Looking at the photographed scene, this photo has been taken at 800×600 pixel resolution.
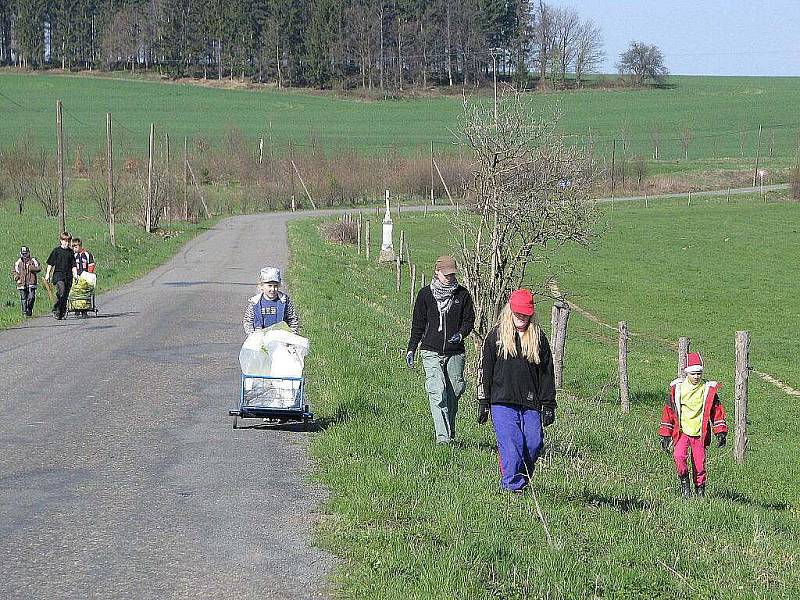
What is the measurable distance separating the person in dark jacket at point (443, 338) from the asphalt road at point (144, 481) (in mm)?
1332

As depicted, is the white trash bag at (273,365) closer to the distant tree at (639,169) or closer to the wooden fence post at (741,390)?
the wooden fence post at (741,390)

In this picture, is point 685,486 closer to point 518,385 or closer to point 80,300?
point 518,385

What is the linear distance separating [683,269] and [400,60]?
11232cm

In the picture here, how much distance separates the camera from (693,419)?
10.1 meters

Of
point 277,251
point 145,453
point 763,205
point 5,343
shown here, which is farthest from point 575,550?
point 763,205

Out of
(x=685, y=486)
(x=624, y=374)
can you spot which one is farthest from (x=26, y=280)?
(x=685, y=486)

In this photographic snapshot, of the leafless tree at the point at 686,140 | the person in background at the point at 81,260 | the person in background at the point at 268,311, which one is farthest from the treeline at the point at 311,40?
the person in background at the point at 268,311

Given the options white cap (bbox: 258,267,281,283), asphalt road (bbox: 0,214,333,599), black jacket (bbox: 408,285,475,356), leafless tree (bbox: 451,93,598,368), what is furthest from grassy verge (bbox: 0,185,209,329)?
black jacket (bbox: 408,285,475,356)

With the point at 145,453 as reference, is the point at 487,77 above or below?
above

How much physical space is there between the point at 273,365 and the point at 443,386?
195 cm

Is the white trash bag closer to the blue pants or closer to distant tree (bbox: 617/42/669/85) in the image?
the blue pants

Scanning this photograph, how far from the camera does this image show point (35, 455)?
392 inches

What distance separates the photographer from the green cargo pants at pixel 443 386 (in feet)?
34.1

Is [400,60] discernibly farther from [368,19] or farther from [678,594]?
[678,594]
